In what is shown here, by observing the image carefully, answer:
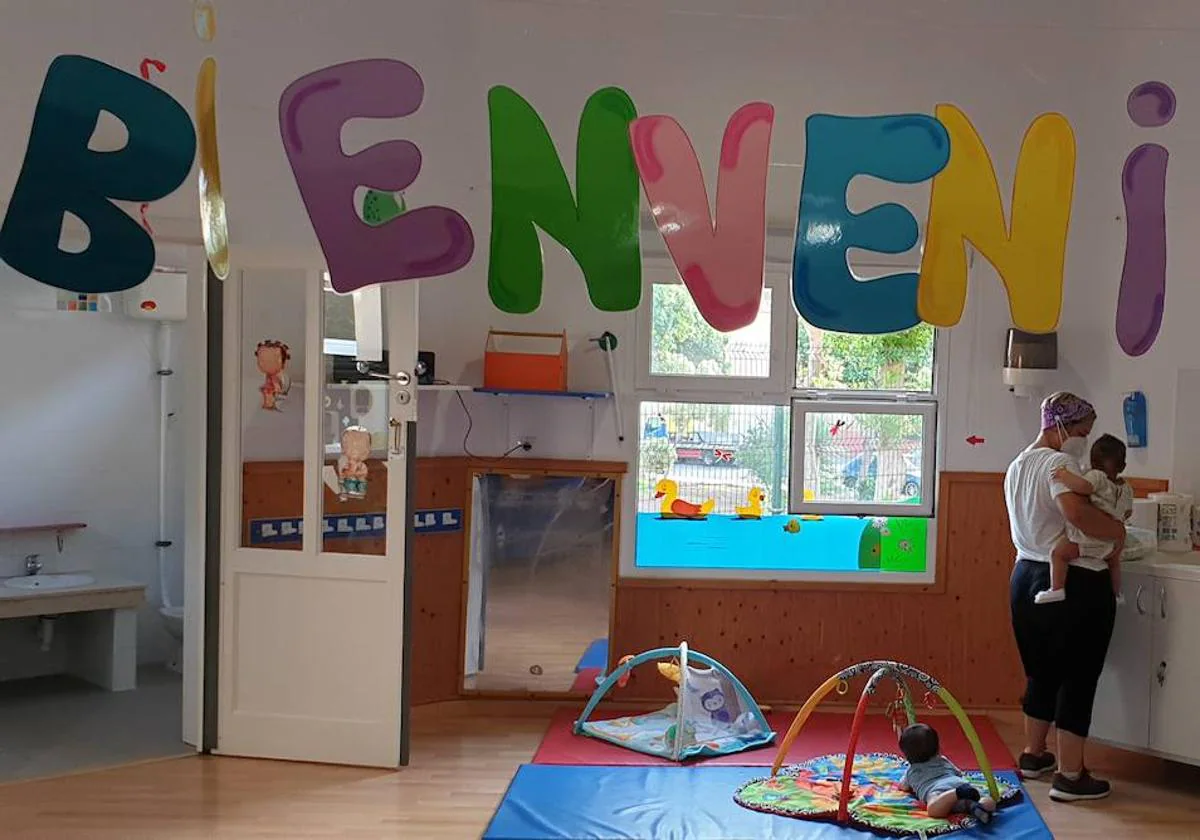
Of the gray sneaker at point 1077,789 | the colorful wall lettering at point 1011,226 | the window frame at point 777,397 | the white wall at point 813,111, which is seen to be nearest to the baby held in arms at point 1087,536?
the gray sneaker at point 1077,789

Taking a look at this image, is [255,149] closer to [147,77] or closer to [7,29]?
[147,77]

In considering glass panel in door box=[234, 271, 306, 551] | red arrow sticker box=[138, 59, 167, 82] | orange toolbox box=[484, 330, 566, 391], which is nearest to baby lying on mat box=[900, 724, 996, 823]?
orange toolbox box=[484, 330, 566, 391]

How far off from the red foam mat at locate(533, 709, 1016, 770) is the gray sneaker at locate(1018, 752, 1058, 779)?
73 millimetres

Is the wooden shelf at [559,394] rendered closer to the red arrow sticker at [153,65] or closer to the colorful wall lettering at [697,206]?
the red arrow sticker at [153,65]

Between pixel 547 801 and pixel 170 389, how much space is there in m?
2.93

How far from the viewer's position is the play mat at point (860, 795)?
3.54 metres

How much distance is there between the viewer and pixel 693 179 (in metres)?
2.26

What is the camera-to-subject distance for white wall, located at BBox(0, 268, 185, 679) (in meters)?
5.09

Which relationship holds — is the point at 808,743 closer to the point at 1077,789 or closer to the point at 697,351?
the point at 1077,789

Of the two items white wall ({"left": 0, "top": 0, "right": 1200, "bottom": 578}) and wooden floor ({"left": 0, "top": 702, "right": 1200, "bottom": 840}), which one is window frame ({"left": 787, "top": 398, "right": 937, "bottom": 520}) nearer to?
white wall ({"left": 0, "top": 0, "right": 1200, "bottom": 578})

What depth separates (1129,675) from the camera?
160 inches

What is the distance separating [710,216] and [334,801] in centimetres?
250

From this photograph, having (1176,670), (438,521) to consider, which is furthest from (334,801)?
(1176,670)

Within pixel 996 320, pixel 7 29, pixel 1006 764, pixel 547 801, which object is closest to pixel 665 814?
pixel 547 801
